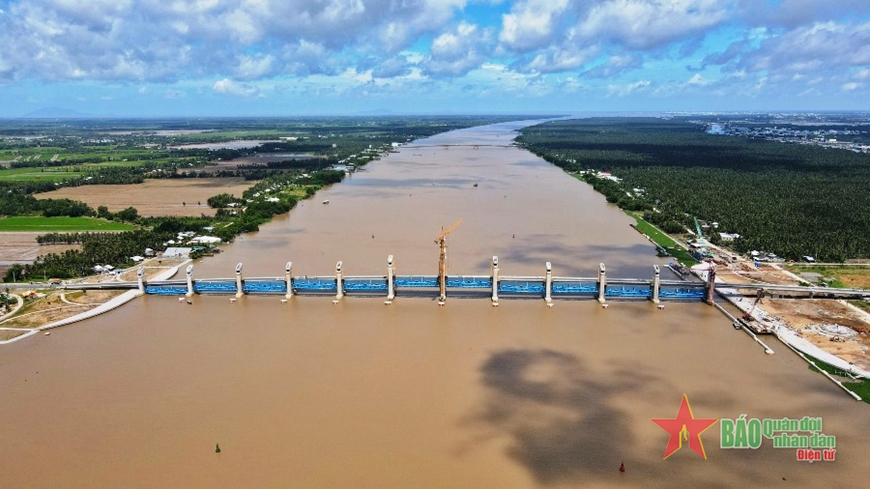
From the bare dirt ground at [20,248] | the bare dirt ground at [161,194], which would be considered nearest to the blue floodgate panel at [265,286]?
the bare dirt ground at [20,248]

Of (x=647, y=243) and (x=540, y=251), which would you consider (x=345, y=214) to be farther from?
(x=647, y=243)

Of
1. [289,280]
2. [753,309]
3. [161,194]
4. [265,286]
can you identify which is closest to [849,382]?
[753,309]

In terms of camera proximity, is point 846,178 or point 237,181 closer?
point 846,178

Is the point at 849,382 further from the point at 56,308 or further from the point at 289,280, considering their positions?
the point at 56,308

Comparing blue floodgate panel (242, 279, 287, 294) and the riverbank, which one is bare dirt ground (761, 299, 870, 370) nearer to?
blue floodgate panel (242, 279, 287, 294)

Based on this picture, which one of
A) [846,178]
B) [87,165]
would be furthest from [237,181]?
[846,178]

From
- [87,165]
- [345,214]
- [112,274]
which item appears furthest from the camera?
[87,165]
